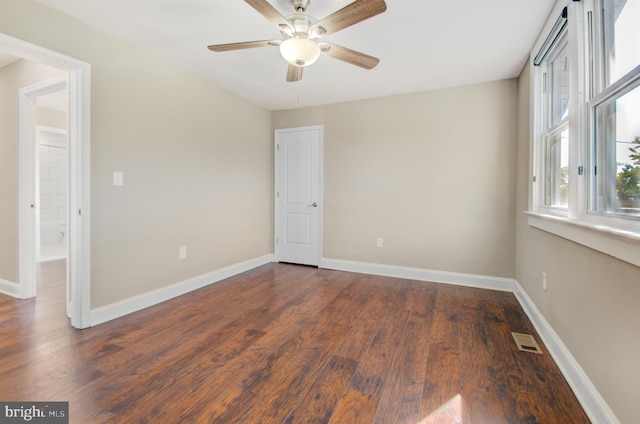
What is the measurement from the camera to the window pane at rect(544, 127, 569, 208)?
208cm

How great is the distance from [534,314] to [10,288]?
509 centimetres

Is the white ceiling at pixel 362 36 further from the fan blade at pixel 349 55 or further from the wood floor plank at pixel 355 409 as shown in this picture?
the wood floor plank at pixel 355 409

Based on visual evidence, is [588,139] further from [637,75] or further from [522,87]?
[522,87]

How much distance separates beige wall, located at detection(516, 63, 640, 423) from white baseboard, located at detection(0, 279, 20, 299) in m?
4.69

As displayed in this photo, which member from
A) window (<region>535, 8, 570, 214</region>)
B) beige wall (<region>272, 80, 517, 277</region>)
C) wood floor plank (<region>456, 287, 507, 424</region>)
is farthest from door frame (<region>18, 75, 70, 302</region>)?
window (<region>535, 8, 570, 214</region>)

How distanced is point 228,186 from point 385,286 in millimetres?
2407

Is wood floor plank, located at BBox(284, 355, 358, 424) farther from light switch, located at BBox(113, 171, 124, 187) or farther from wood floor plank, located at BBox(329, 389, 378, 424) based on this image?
light switch, located at BBox(113, 171, 124, 187)

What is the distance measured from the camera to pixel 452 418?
139cm

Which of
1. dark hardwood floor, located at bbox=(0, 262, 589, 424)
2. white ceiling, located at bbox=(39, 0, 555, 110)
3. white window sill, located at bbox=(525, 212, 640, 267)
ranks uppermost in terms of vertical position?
white ceiling, located at bbox=(39, 0, 555, 110)

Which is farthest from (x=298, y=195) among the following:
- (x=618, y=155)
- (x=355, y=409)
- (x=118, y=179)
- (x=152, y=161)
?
(x=618, y=155)

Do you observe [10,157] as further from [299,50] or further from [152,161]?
[299,50]

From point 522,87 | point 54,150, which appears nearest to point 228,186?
point 522,87

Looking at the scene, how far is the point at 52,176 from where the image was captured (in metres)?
5.18

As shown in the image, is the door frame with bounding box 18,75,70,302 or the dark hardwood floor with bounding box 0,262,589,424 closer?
the dark hardwood floor with bounding box 0,262,589,424
